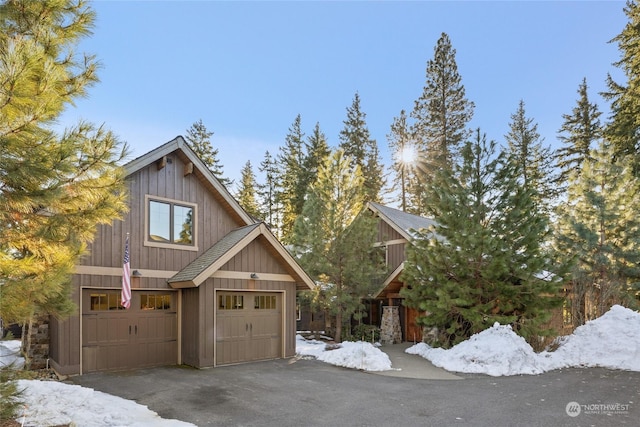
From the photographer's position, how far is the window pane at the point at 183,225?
11844 mm

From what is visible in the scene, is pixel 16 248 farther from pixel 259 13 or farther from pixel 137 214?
pixel 259 13

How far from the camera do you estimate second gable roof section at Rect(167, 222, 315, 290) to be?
35.0 feet

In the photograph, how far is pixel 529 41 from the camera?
1484 cm

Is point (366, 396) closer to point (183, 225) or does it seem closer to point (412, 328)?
point (183, 225)

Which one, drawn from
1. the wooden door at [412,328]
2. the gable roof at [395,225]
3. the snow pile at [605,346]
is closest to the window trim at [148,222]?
the gable roof at [395,225]

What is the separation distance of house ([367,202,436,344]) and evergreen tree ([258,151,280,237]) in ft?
63.5

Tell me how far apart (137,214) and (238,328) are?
4.19 meters

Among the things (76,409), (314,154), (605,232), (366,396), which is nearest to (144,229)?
(76,409)

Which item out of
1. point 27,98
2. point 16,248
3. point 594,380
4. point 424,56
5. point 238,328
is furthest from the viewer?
point 424,56

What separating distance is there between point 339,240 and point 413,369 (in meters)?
6.31

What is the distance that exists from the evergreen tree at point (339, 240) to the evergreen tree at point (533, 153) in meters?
21.9

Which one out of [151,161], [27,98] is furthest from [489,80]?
[27,98]

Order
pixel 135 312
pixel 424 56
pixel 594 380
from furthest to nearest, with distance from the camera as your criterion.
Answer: pixel 424 56 → pixel 135 312 → pixel 594 380

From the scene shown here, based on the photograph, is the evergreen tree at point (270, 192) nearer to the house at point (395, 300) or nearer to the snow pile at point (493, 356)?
the house at point (395, 300)
